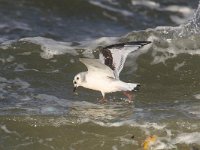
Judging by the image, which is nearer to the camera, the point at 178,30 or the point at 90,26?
the point at 178,30

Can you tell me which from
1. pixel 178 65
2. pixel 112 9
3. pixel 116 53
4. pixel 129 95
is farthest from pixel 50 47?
pixel 112 9

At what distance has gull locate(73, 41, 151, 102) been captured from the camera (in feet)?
26.8

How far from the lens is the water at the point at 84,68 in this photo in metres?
7.41

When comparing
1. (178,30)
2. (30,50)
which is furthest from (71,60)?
(178,30)

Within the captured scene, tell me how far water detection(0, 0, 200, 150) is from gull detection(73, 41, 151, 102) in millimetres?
269

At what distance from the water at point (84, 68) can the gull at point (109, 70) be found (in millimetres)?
269

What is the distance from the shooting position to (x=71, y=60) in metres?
10.7

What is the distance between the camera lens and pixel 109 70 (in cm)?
841

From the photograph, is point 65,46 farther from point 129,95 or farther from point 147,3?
point 147,3

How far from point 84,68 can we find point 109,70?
2202mm

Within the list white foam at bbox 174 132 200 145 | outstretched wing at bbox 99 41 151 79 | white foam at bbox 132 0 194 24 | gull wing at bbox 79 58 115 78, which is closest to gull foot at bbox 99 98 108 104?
gull wing at bbox 79 58 115 78

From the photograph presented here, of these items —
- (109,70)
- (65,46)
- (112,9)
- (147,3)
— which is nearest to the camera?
(109,70)

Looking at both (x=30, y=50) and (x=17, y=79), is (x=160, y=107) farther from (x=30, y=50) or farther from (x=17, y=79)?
(x=30, y=50)

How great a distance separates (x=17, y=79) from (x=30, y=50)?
4.77 feet
